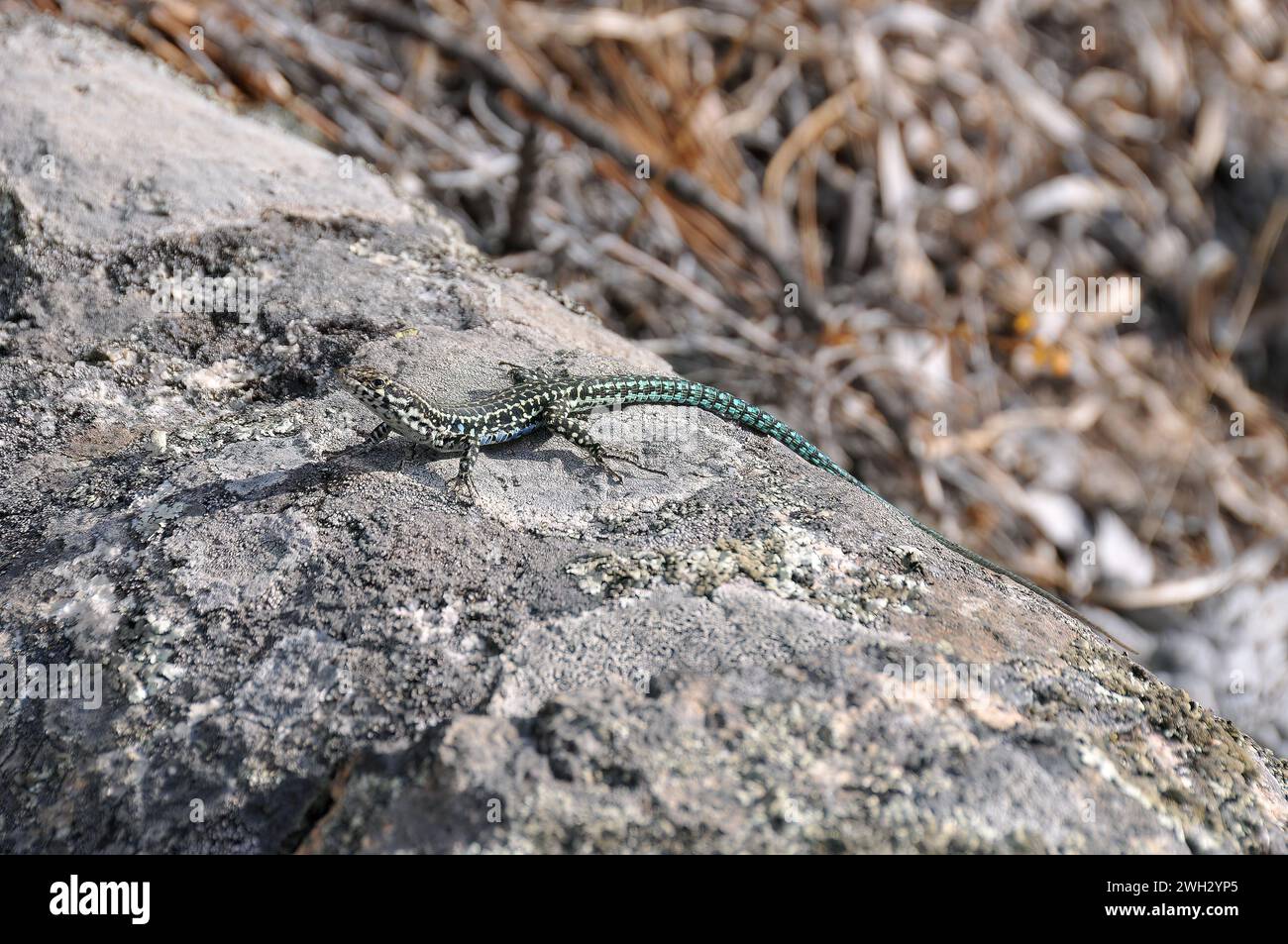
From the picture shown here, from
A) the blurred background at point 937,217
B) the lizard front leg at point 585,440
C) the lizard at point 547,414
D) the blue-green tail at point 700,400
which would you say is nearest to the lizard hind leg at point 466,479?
the lizard at point 547,414

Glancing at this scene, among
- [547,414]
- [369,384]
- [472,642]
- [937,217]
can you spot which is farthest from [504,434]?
[937,217]

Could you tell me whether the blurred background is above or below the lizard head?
above

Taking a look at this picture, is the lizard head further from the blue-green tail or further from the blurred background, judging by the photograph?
the blurred background

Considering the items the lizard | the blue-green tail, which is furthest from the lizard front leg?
the blue-green tail

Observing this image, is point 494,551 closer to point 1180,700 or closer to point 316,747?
point 316,747

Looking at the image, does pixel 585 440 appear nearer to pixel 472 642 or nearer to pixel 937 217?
pixel 472 642
